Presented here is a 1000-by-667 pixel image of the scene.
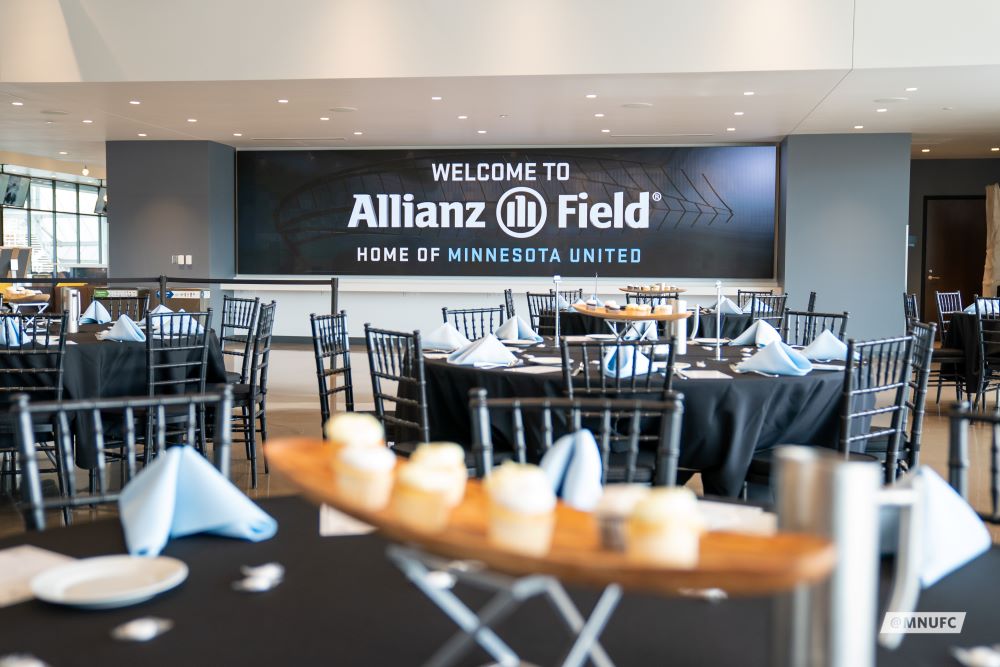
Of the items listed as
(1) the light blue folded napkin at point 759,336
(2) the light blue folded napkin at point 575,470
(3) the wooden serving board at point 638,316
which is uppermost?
(3) the wooden serving board at point 638,316

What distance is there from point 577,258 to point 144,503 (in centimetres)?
1099

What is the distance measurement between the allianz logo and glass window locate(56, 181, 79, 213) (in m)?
9.04

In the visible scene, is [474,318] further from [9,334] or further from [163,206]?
[163,206]

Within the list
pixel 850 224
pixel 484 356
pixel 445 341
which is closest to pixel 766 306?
pixel 850 224

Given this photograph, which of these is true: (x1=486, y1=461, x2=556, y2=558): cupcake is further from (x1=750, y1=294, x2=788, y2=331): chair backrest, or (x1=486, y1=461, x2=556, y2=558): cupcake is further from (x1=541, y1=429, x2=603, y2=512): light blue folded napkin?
(x1=750, y1=294, x2=788, y2=331): chair backrest

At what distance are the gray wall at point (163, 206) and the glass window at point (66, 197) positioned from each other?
7.32 metres

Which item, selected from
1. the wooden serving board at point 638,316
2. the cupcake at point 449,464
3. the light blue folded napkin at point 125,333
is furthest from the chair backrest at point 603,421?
the light blue folded napkin at point 125,333

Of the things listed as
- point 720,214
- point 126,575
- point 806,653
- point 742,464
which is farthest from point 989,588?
point 720,214

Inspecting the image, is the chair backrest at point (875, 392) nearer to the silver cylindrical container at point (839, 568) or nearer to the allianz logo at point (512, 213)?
the silver cylindrical container at point (839, 568)

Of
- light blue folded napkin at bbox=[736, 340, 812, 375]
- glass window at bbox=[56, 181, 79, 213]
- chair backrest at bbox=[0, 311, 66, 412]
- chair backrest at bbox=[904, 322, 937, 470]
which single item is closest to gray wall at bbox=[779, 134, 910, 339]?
chair backrest at bbox=[904, 322, 937, 470]

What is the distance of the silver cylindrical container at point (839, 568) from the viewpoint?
2.24 ft

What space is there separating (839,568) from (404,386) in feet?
11.4

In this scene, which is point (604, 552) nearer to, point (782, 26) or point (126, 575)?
point (126, 575)

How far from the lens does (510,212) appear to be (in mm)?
12289
